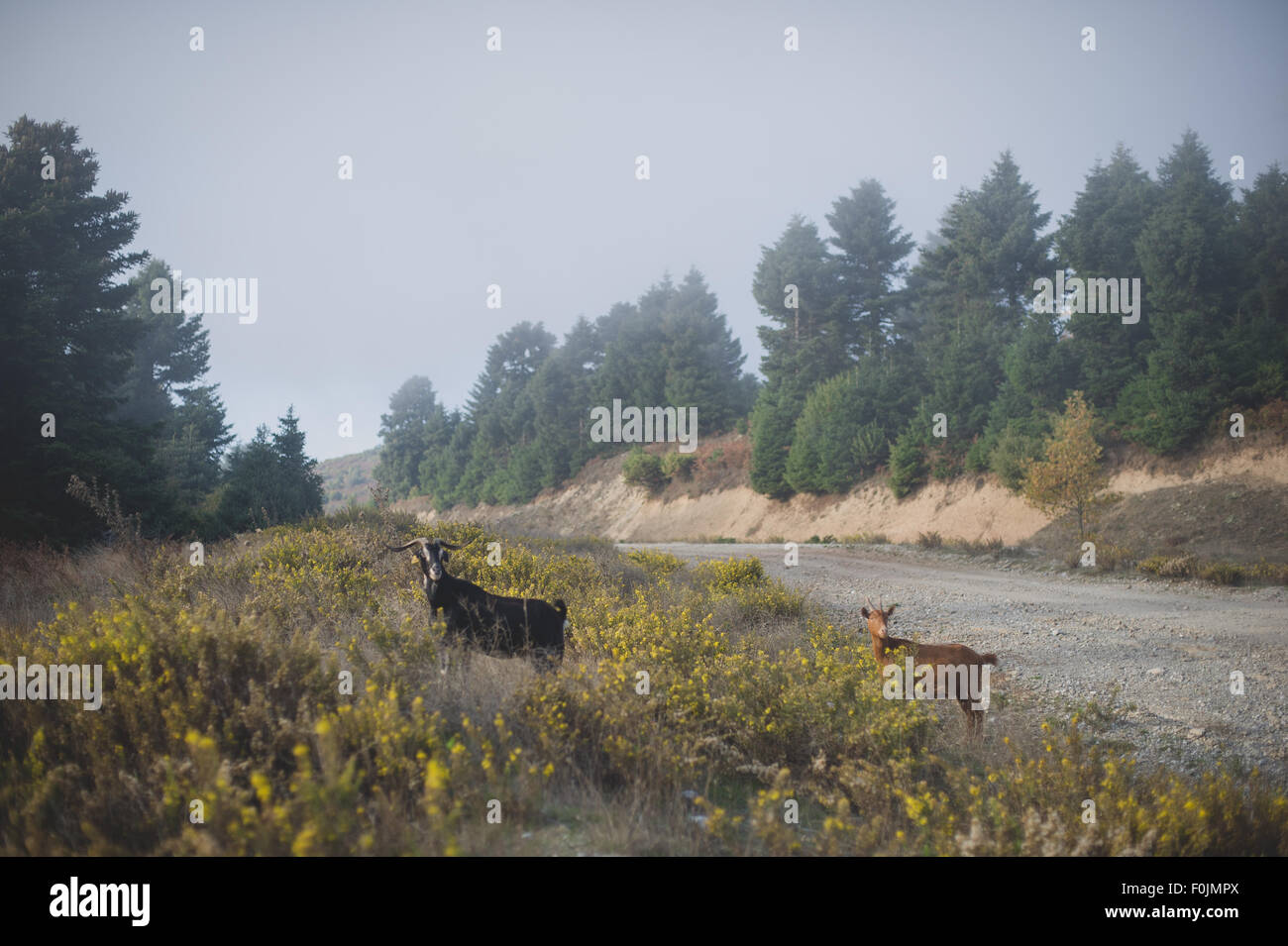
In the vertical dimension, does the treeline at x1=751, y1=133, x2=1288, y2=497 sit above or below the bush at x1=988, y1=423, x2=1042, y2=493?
above

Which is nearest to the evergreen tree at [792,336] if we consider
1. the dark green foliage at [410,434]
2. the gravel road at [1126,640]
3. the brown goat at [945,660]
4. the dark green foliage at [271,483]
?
the gravel road at [1126,640]

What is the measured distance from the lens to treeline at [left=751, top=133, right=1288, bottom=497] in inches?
919

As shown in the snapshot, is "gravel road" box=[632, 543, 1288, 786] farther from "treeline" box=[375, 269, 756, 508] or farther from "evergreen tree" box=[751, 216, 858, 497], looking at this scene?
"treeline" box=[375, 269, 756, 508]

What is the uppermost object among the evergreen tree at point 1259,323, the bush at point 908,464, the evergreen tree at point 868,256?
the evergreen tree at point 868,256

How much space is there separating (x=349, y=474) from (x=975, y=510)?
94.3 metres

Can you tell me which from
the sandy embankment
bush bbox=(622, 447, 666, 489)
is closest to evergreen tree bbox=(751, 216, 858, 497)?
the sandy embankment

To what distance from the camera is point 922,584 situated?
13555 mm

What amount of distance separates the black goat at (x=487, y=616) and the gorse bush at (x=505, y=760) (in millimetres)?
253

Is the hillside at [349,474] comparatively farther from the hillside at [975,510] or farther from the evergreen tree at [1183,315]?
the evergreen tree at [1183,315]

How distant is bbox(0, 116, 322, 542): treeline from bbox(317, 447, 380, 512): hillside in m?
61.1

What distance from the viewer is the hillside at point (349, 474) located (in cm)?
8262

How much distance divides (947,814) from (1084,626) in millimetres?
7789

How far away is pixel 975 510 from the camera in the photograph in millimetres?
26594
